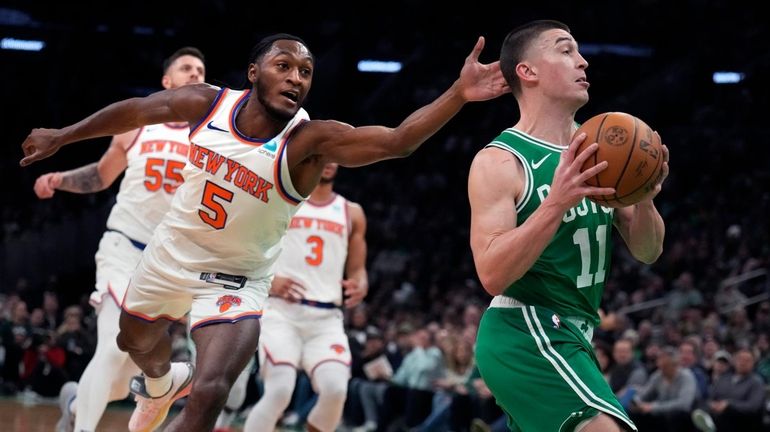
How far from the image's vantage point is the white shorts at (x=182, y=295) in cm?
Result: 585

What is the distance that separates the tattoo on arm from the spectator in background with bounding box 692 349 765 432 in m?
6.27

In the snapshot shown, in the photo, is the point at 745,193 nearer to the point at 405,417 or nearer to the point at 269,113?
the point at 405,417

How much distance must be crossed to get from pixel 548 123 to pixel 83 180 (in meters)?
4.35

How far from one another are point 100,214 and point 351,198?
5701 millimetres

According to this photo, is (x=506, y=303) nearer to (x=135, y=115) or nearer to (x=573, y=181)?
(x=573, y=181)

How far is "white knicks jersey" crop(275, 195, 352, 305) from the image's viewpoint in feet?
29.8

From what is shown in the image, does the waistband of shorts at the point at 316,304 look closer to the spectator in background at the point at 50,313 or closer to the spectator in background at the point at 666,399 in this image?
the spectator in background at the point at 666,399

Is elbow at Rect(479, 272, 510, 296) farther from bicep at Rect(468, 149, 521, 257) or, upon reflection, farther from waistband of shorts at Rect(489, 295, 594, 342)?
waistband of shorts at Rect(489, 295, 594, 342)

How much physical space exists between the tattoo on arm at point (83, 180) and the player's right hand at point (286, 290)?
5.44ft

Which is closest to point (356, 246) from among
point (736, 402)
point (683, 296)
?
point (736, 402)

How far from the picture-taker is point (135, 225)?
7.84m

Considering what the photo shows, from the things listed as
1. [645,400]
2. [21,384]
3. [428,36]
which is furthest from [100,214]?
[645,400]

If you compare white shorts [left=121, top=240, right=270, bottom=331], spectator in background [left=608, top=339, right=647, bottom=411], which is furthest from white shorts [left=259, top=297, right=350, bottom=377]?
spectator in background [left=608, top=339, right=647, bottom=411]

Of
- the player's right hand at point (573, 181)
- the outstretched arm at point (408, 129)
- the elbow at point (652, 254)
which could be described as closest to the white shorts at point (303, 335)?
the outstretched arm at point (408, 129)
